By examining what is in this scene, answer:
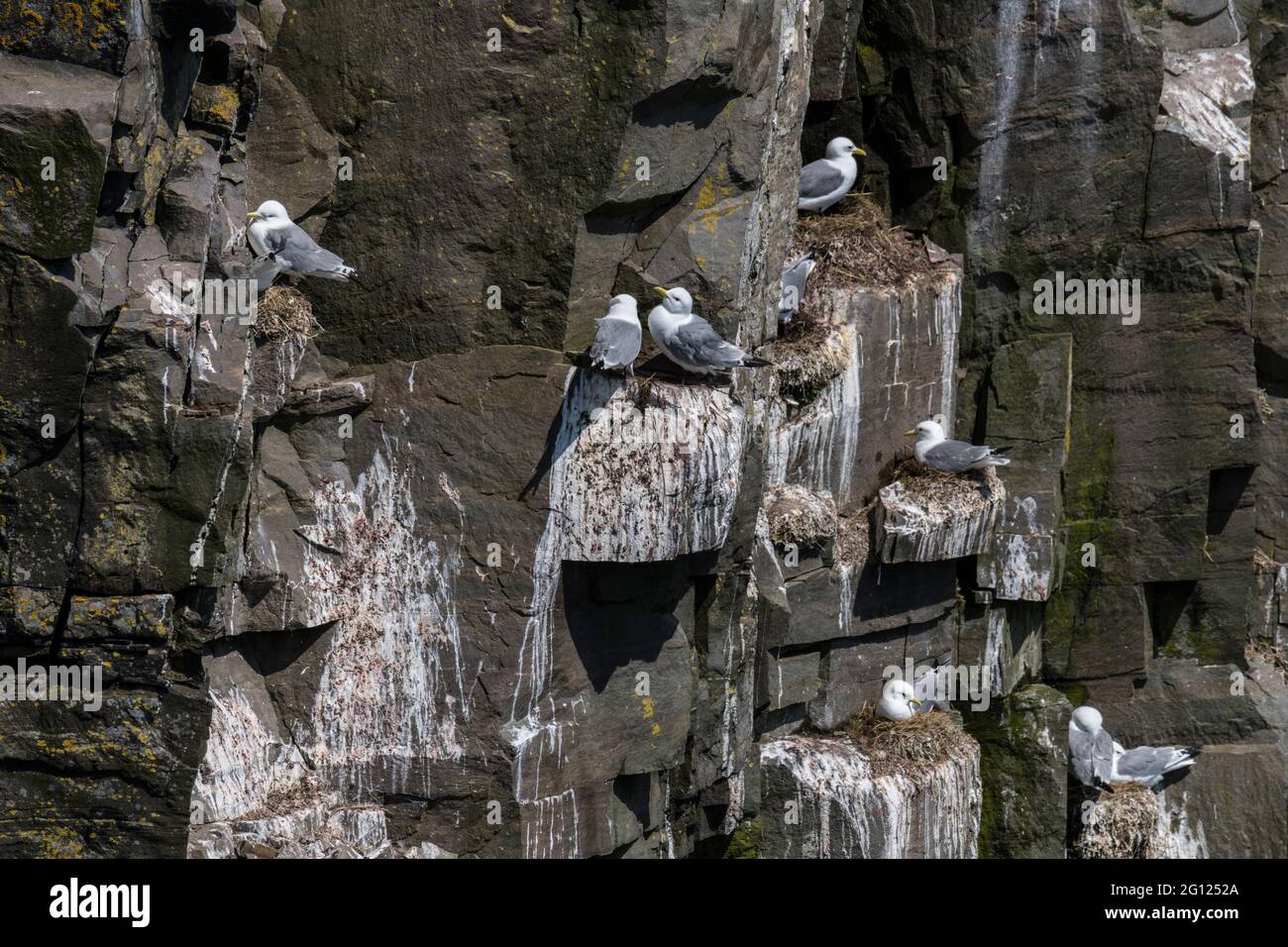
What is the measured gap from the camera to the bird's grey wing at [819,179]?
13.5 metres

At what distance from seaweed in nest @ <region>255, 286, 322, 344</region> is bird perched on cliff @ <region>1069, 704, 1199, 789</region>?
823 centimetres

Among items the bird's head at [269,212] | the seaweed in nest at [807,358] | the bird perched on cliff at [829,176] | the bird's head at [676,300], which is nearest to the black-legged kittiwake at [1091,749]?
the seaweed in nest at [807,358]

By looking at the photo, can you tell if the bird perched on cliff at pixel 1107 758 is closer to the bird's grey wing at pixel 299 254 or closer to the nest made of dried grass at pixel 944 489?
the nest made of dried grass at pixel 944 489

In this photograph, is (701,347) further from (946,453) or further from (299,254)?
(946,453)

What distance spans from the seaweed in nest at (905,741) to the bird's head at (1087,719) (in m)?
1.11

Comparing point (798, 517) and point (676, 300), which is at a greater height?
point (676, 300)

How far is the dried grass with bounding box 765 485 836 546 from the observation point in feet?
41.5

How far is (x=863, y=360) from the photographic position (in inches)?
519

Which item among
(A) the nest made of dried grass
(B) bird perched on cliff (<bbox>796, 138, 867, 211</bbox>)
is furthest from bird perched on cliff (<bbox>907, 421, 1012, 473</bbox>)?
(B) bird perched on cliff (<bbox>796, 138, 867, 211</bbox>)

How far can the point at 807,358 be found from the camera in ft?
41.9

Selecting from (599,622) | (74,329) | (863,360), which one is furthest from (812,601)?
(74,329)

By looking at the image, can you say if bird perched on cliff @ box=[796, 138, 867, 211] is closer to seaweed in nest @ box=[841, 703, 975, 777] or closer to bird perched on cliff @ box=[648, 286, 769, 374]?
bird perched on cliff @ box=[648, 286, 769, 374]

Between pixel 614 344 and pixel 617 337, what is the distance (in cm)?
7

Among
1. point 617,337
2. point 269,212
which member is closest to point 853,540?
point 617,337
